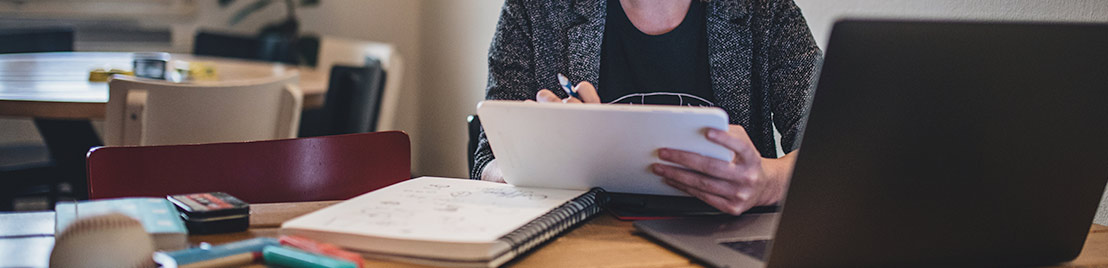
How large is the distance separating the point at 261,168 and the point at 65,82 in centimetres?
147

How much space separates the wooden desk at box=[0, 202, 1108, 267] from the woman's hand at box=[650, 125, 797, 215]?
0.07m

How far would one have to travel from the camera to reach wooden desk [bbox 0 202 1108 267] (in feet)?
2.42

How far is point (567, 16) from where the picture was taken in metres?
1.42

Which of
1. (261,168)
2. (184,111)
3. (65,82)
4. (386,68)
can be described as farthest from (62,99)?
(386,68)

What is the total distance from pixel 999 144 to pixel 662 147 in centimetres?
28

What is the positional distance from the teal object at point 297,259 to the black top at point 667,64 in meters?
0.82

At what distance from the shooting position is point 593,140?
2.70 feet

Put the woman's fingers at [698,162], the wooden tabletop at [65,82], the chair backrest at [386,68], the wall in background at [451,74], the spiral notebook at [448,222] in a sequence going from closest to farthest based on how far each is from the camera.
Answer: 1. the spiral notebook at [448,222]
2. the woman's fingers at [698,162]
3. the wooden tabletop at [65,82]
4. the chair backrest at [386,68]
5. the wall in background at [451,74]

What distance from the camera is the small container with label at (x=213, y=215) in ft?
2.69

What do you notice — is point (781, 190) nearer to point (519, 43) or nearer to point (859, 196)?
point (859, 196)

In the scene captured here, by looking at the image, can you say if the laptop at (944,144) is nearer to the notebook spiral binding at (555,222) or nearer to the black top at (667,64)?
the notebook spiral binding at (555,222)

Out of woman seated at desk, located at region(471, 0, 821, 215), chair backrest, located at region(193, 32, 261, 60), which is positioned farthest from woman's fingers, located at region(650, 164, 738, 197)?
chair backrest, located at region(193, 32, 261, 60)

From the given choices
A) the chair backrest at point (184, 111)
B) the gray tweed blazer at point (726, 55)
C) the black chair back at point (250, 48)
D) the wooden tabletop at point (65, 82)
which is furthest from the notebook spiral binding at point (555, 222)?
the black chair back at point (250, 48)

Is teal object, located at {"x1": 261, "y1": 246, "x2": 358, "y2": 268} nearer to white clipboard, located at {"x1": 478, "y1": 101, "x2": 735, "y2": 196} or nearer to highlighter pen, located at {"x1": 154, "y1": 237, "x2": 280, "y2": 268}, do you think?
Result: highlighter pen, located at {"x1": 154, "y1": 237, "x2": 280, "y2": 268}
